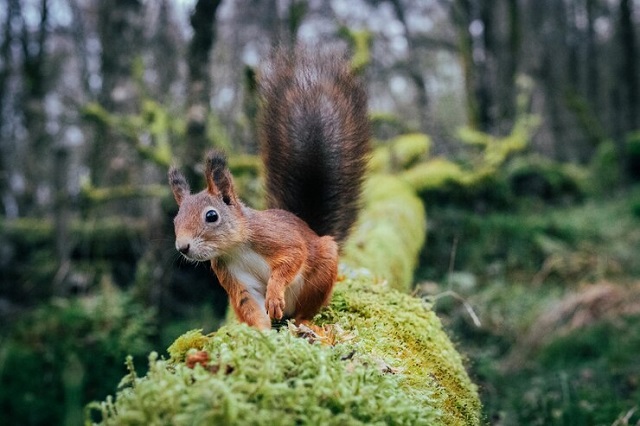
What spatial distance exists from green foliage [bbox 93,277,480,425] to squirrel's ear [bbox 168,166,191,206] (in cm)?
77

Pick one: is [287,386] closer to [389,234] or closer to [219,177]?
[219,177]

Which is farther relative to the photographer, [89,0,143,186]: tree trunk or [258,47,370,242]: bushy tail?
[89,0,143,186]: tree trunk

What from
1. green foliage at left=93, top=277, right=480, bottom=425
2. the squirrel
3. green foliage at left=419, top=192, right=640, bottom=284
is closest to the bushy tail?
the squirrel

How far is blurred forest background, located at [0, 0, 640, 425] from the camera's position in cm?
548

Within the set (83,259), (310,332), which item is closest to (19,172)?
(83,259)

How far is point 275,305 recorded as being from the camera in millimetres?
2100

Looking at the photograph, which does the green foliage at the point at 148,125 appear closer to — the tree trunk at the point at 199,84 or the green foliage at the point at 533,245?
the tree trunk at the point at 199,84

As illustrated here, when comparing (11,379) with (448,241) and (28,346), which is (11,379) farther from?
(448,241)

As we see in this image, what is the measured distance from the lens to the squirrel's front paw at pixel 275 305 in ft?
6.86

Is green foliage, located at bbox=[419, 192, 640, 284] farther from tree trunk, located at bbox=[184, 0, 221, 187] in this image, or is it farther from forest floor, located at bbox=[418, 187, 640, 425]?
tree trunk, located at bbox=[184, 0, 221, 187]

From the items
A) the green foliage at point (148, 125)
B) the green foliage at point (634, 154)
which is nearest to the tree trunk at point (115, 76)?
the green foliage at point (148, 125)

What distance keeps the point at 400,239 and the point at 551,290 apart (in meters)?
3.62

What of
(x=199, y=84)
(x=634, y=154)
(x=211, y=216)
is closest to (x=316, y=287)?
(x=211, y=216)

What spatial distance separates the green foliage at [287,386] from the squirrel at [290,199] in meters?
0.33
